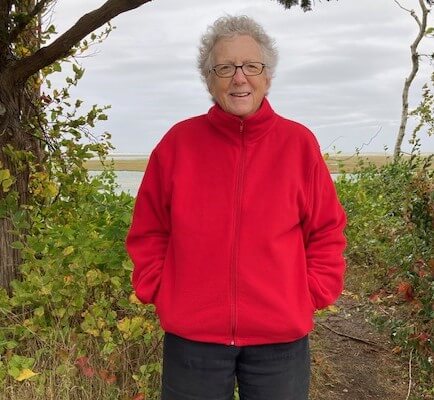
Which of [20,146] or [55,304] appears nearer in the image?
[55,304]

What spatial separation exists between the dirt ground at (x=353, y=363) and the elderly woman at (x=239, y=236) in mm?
1611

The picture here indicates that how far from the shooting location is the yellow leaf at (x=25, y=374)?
262 cm

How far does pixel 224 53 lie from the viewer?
174 centimetres

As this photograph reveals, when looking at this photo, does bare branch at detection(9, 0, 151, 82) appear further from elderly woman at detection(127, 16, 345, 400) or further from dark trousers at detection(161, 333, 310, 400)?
dark trousers at detection(161, 333, 310, 400)

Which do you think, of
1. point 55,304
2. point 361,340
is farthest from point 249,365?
point 361,340

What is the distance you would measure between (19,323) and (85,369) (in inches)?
21.7

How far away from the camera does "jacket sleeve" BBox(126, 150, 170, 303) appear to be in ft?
6.05

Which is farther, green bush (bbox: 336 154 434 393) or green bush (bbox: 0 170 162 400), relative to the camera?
green bush (bbox: 336 154 434 393)

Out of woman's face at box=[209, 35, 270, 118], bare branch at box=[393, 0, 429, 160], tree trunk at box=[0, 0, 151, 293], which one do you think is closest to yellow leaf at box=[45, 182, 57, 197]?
tree trunk at box=[0, 0, 151, 293]

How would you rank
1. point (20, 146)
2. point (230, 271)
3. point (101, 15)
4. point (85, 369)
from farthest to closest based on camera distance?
point (20, 146), point (101, 15), point (85, 369), point (230, 271)

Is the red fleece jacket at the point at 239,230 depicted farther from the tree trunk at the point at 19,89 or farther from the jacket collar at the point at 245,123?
the tree trunk at the point at 19,89

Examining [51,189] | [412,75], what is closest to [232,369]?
[51,189]

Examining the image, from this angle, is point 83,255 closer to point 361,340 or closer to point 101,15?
point 101,15

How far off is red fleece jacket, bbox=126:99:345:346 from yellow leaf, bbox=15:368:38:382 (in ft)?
3.59
